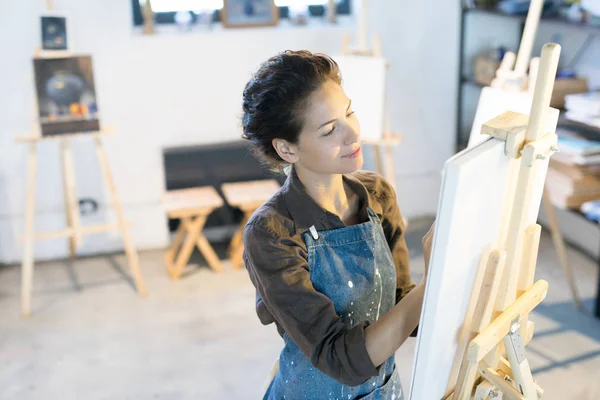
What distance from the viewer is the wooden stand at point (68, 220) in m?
3.89

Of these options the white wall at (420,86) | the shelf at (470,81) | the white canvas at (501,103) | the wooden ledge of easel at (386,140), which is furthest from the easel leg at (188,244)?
the white canvas at (501,103)

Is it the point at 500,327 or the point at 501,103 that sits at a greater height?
the point at 501,103

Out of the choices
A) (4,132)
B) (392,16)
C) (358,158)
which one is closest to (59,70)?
(4,132)

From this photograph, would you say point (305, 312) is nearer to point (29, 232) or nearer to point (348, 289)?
point (348, 289)

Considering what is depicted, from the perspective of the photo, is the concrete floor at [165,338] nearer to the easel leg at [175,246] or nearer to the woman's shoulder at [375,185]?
the easel leg at [175,246]

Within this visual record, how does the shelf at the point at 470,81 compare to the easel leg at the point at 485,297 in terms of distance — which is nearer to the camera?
the easel leg at the point at 485,297

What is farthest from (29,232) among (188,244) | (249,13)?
(249,13)

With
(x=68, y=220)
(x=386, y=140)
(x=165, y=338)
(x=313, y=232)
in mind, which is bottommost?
(x=165, y=338)

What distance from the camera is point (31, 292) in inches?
165

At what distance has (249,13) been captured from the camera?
458 centimetres

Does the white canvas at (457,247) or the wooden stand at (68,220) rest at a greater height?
the white canvas at (457,247)

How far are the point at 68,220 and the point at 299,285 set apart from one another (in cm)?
332

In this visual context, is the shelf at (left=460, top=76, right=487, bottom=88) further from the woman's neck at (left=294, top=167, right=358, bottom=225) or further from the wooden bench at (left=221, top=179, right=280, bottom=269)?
the woman's neck at (left=294, top=167, right=358, bottom=225)

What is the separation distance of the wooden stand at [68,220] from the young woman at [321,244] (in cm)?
260
